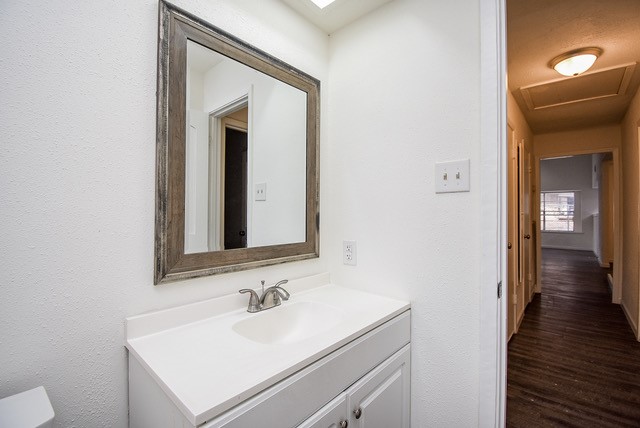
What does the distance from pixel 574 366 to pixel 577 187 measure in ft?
25.3

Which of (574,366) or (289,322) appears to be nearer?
(289,322)

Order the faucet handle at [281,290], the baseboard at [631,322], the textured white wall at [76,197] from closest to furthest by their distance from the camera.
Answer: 1. the textured white wall at [76,197]
2. the faucet handle at [281,290]
3. the baseboard at [631,322]

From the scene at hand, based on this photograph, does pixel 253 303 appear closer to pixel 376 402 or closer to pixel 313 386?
pixel 313 386

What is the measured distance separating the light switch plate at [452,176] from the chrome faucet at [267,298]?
31.6 inches

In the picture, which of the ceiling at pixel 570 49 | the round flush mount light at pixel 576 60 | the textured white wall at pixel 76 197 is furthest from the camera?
the round flush mount light at pixel 576 60

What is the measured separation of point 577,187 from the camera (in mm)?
7801

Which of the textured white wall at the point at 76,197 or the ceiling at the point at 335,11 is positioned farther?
the ceiling at the point at 335,11

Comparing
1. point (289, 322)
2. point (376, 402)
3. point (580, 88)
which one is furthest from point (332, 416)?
point (580, 88)

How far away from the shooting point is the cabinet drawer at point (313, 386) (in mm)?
665

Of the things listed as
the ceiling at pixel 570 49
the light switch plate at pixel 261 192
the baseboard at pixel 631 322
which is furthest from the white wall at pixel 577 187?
the light switch plate at pixel 261 192

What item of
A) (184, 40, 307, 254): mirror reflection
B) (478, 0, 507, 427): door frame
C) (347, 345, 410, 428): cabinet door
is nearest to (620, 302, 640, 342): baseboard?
(478, 0, 507, 427): door frame

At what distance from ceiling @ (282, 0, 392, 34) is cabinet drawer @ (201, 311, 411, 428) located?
147cm

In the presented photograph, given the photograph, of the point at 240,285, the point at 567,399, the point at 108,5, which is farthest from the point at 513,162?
the point at 108,5

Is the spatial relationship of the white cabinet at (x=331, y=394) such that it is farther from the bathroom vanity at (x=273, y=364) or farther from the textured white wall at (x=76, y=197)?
the textured white wall at (x=76, y=197)
